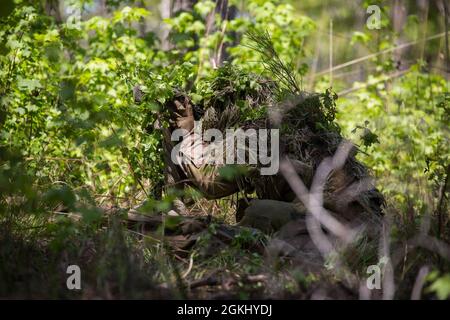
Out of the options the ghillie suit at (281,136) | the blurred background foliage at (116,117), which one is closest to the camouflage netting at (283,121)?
the ghillie suit at (281,136)

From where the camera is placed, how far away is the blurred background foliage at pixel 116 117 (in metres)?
3.69

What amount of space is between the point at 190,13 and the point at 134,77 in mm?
3343

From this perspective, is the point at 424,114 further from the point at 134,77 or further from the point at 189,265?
the point at 189,265

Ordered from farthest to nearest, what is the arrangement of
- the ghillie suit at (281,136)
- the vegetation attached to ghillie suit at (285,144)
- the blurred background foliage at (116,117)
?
1. the ghillie suit at (281,136)
2. the vegetation attached to ghillie suit at (285,144)
3. the blurred background foliage at (116,117)

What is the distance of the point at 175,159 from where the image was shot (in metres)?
4.75

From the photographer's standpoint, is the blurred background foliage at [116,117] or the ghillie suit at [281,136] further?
the ghillie suit at [281,136]

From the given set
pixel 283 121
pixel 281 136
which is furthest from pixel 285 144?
Answer: pixel 283 121

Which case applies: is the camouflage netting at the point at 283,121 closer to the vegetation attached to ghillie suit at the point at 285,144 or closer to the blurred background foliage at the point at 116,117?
the vegetation attached to ghillie suit at the point at 285,144

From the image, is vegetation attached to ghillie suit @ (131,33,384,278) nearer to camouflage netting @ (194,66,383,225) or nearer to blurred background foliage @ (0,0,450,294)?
camouflage netting @ (194,66,383,225)

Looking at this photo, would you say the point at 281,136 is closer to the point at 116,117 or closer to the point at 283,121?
the point at 283,121

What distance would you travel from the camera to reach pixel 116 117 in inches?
201

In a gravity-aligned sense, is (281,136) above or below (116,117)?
below

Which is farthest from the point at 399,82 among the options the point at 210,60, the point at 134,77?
the point at 134,77

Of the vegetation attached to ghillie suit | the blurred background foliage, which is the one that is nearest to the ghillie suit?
the vegetation attached to ghillie suit
